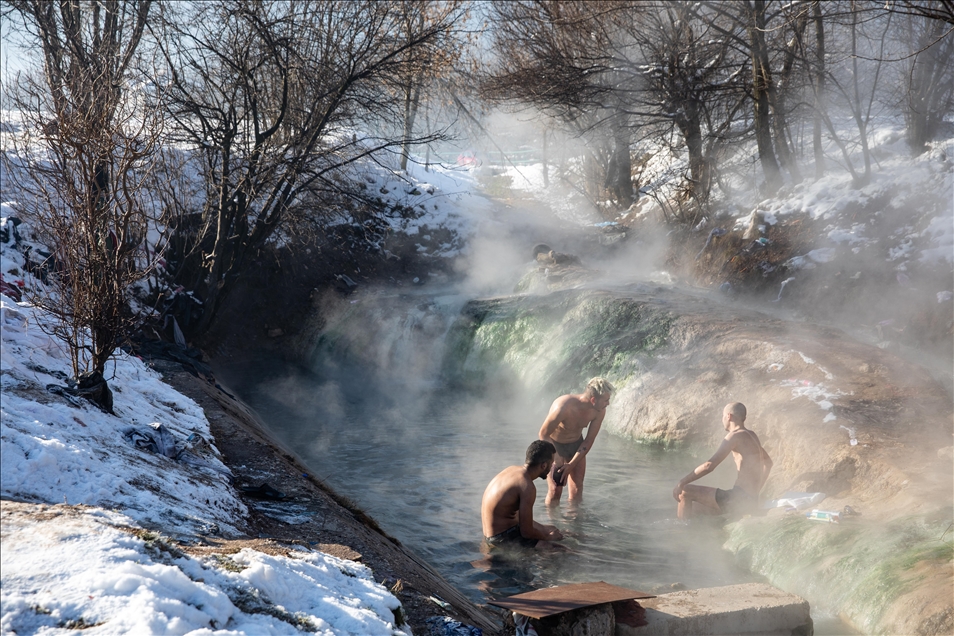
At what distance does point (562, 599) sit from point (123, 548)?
220 centimetres

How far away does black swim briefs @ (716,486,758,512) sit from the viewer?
672cm

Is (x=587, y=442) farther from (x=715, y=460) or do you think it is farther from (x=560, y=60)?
(x=560, y=60)

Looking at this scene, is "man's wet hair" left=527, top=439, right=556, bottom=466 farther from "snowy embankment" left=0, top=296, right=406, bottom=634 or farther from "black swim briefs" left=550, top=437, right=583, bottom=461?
"snowy embankment" left=0, top=296, right=406, bottom=634

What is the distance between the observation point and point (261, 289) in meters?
17.9

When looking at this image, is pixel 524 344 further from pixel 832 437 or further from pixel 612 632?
pixel 612 632

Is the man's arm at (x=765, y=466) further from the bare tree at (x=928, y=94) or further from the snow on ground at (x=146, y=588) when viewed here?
the bare tree at (x=928, y=94)

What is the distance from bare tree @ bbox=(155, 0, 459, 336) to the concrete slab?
312 inches

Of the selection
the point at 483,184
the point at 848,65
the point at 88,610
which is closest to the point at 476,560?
the point at 88,610

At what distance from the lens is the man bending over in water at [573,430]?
23.5 ft

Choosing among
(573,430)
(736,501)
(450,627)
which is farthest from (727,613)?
(573,430)

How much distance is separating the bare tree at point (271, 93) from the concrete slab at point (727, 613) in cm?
793

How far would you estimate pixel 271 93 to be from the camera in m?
12.9

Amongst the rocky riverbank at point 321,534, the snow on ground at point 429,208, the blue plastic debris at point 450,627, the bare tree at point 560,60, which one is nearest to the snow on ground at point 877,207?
the bare tree at point 560,60

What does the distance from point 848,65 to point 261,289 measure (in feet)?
54.2
